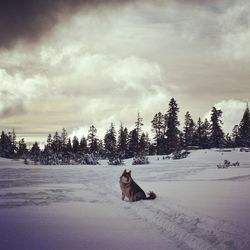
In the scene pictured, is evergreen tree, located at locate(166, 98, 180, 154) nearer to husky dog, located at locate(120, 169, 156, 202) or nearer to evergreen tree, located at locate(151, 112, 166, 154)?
evergreen tree, located at locate(151, 112, 166, 154)

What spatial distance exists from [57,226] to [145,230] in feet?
6.61

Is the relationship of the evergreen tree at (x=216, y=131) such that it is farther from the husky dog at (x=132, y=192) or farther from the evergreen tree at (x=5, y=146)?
the husky dog at (x=132, y=192)

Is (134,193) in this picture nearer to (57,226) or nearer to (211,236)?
(57,226)

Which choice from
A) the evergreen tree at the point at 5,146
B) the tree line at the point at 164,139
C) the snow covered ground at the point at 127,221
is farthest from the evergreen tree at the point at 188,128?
the snow covered ground at the point at 127,221

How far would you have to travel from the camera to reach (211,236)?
300 inches

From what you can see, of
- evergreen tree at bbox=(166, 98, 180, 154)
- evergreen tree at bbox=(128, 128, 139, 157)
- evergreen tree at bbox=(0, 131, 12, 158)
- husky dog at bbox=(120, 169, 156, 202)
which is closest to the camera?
husky dog at bbox=(120, 169, 156, 202)

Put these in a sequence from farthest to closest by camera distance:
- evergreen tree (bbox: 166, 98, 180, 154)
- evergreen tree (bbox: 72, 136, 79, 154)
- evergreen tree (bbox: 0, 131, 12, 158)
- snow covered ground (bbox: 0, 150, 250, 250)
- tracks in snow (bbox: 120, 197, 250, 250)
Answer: evergreen tree (bbox: 72, 136, 79, 154)
evergreen tree (bbox: 0, 131, 12, 158)
evergreen tree (bbox: 166, 98, 180, 154)
snow covered ground (bbox: 0, 150, 250, 250)
tracks in snow (bbox: 120, 197, 250, 250)

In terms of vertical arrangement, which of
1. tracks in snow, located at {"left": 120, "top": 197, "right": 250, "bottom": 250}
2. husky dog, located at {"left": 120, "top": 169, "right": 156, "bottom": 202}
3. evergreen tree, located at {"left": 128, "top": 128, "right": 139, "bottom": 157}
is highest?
evergreen tree, located at {"left": 128, "top": 128, "right": 139, "bottom": 157}

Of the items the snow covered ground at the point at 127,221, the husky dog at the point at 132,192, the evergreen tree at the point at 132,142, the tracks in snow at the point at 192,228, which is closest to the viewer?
the tracks in snow at the point at 192,228

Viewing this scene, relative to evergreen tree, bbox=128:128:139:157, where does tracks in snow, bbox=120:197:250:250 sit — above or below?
below

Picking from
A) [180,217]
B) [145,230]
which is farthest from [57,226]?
[180,217]

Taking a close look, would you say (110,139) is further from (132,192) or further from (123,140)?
(132,192)

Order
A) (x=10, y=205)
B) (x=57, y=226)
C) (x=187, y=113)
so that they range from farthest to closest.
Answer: (x=187, y=113), (x=10, y=205), (x=57, y=226)

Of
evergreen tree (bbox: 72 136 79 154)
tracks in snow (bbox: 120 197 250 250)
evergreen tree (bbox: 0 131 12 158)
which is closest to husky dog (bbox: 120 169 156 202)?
tracks in snow (bbox: 120 197 250 250)
